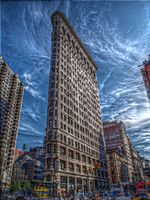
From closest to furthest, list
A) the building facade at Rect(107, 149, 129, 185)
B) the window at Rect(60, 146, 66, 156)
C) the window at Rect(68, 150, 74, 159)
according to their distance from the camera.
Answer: the window at Rect(60, 146, 66, 156) → the window at Rect(68, 150, 74, 159) → the building facade at Rect(107, 149, 129, 185)

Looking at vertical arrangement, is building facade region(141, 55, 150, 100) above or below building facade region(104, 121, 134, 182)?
above

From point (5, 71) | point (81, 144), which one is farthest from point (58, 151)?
point (5, 71)

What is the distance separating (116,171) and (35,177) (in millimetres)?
43602

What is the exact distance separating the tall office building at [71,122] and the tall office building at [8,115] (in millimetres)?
42764

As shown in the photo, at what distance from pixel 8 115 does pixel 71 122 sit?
49828mm

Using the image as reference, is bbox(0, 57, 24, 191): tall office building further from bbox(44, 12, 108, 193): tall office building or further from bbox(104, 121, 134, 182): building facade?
bbox(104, 121, 134, 182): building facade

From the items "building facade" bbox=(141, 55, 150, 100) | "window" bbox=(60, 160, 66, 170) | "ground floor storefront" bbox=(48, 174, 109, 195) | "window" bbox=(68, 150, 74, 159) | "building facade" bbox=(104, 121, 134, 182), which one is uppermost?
"building facade" bbox=(141, 55, 150, 100)

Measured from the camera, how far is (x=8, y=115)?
94.3 m

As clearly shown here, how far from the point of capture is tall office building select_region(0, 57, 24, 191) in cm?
8488

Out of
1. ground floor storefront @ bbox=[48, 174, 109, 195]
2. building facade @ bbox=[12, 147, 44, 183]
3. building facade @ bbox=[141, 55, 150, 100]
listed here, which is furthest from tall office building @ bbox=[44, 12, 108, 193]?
building facade @ bbox=[12, 147, 44, 183]

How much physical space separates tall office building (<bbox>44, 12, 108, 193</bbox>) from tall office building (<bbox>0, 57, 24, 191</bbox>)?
42.8 metres

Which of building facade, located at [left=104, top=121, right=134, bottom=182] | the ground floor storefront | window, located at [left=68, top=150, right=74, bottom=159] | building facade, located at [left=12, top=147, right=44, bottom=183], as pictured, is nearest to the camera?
the ground floor storefront

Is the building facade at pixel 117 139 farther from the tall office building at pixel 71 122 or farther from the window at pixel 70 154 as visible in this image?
the window at pixel 70 154

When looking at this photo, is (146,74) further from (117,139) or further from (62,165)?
(117,139)
